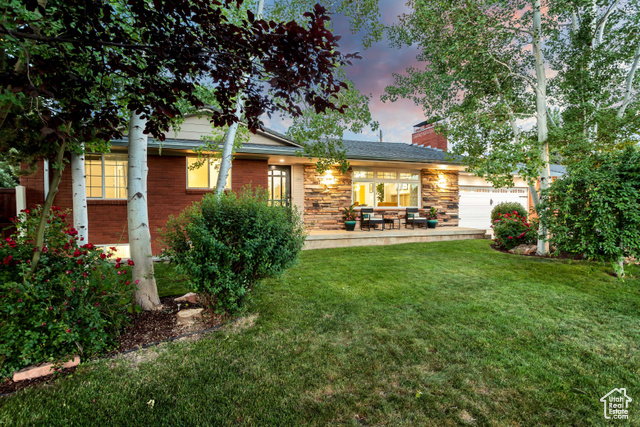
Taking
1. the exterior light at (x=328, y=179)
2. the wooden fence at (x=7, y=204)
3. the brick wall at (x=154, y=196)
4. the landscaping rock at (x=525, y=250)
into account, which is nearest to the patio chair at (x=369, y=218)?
the exterior light at (x=328, y=179)

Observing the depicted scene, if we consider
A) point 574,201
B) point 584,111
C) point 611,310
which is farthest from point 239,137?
point 584,111

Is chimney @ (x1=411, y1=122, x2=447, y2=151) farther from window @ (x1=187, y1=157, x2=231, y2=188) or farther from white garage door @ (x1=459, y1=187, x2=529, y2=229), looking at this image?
window @ (x1=187, y1=157, x2=231, y2=188)

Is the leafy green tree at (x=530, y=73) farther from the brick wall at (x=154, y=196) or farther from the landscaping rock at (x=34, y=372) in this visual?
the landscaping rock at (x=34, y=372)

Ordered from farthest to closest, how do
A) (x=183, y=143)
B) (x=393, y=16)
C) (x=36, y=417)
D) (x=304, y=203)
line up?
(x=304, y=203) < (x=393, y=16) < (x=183, y=143) < (x=36, y=417)

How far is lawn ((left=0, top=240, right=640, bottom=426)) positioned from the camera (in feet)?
6.12

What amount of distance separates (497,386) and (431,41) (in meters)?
8.99

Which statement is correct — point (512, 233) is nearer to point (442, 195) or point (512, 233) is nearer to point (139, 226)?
point (442, 195)

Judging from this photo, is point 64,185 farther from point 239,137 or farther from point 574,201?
point 574,201

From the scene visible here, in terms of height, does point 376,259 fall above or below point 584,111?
below

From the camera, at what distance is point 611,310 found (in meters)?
3.73

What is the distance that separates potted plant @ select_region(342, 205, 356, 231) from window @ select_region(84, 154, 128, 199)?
23.1 ft

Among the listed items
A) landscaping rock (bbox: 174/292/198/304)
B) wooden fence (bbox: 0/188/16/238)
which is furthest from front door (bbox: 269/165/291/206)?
landscaping rock (bbox: 174/292/198/304)

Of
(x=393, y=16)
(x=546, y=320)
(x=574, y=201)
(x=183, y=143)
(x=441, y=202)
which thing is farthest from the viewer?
(x=441, y=202)

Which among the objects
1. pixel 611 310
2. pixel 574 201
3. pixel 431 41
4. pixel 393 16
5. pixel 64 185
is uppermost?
pixel 393 16
